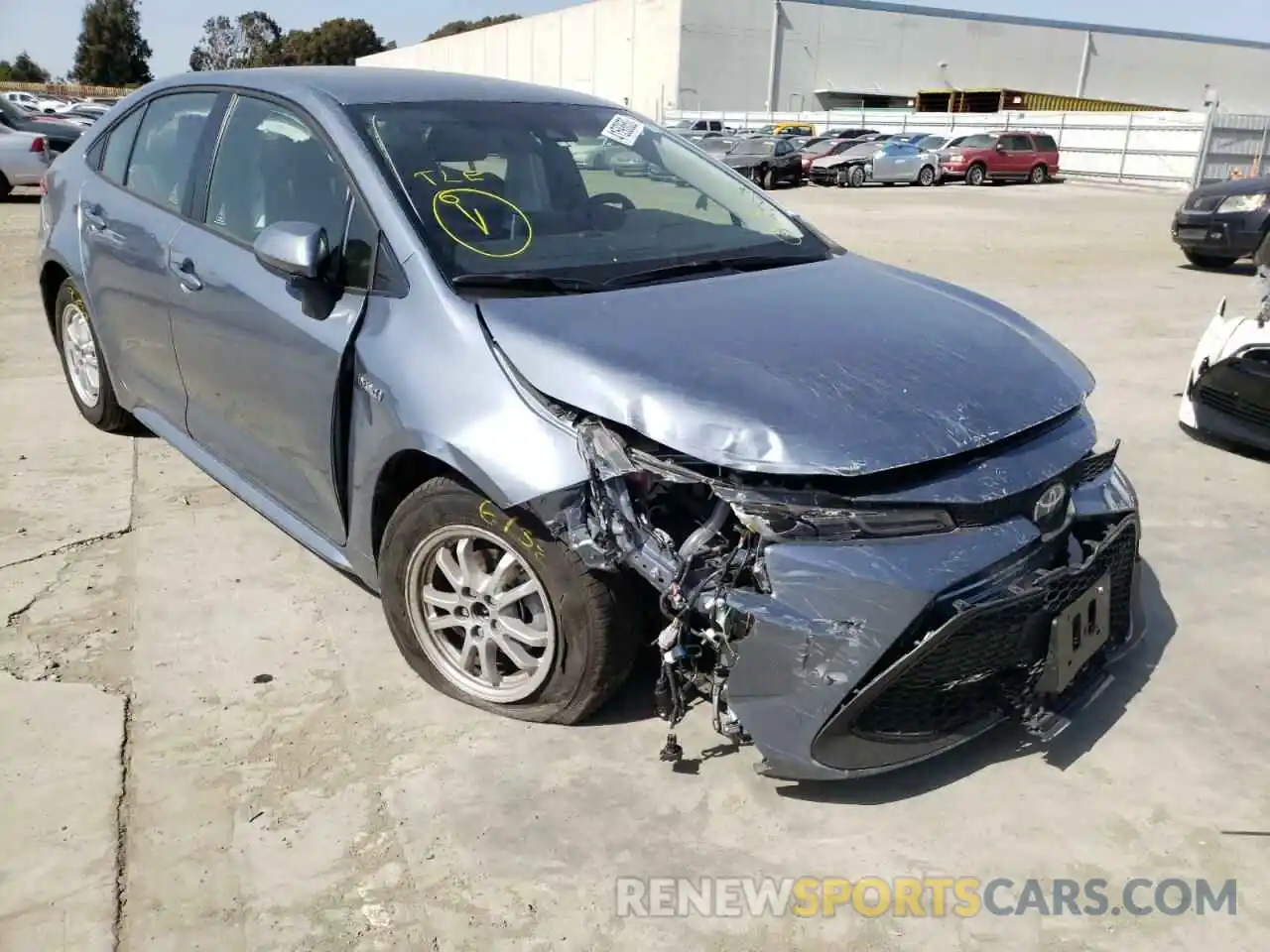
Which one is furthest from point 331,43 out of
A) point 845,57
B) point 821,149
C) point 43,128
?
point 43,128

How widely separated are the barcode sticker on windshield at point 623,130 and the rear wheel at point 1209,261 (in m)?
9.91

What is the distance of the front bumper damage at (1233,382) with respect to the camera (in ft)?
16.4

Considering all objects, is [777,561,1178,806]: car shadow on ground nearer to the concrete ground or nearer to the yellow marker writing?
the concrete ground

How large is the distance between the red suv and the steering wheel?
2826 centimetres

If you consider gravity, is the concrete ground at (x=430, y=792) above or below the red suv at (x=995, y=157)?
below

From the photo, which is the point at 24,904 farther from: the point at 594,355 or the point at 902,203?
the point at 902,203

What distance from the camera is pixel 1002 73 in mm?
65875

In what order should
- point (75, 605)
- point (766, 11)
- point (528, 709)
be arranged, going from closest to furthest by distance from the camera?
point (528, 709) → point (75, 605) → point (766, 11)

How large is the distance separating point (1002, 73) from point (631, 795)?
7233 cm

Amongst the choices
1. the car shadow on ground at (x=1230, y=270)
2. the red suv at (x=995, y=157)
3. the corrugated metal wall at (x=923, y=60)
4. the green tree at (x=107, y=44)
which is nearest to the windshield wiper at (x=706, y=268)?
the car shadow on ground at (x=1230, y=270)

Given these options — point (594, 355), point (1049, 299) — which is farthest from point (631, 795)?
point (1049, 299)

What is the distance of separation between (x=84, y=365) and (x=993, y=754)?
4.47 meters

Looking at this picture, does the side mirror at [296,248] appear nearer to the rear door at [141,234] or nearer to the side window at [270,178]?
the side window at [270,178]

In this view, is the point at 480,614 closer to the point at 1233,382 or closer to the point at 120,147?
the point at 120,147
